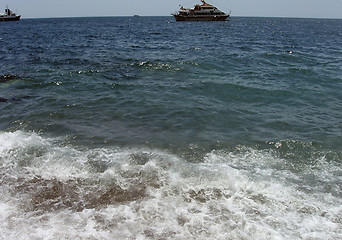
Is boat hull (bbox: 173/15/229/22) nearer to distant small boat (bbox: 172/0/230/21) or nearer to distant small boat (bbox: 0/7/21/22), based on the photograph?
distant small boat (bbox: 172/0/230/21)

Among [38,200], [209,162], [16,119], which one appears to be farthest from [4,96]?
[209,162]

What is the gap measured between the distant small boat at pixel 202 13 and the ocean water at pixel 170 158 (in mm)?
82544

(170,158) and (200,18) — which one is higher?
(200,18)

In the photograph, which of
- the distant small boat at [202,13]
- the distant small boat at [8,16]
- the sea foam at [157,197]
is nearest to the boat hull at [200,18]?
the distant small boat at [202,13]

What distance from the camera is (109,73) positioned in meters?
17.1

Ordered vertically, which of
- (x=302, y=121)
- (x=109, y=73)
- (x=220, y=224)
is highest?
(x=109, y=73)

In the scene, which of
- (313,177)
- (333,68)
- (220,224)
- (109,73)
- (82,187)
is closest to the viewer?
(220,224)

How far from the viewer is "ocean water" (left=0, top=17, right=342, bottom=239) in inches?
190

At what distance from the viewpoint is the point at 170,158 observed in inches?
285

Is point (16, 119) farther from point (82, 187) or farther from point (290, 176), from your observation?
point (290, 176)

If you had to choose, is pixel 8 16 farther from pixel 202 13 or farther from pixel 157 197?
pixel 157 197

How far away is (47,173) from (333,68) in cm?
2001

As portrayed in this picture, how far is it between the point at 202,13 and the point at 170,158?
92.4m

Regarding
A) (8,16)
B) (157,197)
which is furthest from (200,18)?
(157,197)
